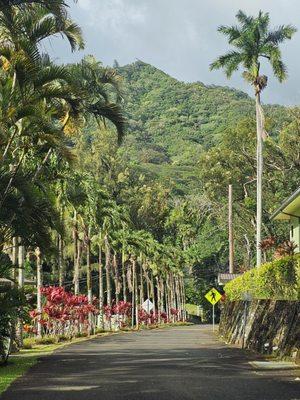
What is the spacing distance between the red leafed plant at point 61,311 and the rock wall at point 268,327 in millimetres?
8960

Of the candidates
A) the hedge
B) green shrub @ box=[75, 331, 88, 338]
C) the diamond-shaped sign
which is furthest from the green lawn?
the diamond-shaped sign

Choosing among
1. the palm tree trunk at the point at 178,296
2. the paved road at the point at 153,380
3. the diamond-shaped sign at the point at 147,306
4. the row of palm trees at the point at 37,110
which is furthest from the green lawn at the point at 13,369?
the palm tree trunk at the point at 178,296

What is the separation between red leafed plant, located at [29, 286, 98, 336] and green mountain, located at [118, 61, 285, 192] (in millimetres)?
67443

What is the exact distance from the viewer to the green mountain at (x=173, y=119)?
124 meters

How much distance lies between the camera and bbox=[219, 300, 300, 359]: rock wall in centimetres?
2064

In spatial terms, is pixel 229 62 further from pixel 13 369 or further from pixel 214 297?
pixel 13 369

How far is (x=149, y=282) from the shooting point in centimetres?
8719

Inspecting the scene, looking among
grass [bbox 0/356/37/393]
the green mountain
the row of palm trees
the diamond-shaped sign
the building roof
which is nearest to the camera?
grass [bbox 0/356/37/393]

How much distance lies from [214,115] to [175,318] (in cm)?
5302

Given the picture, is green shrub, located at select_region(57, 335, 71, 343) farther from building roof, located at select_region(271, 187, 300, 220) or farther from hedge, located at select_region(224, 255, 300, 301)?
building roof, located at select_region(271, 187, 300, 220)

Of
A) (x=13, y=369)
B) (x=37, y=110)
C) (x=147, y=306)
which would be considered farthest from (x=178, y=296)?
(x=37, y=110)

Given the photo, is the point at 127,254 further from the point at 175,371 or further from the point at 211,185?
the point at 175,371

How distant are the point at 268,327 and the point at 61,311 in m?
16.2

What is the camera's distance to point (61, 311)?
3788 cm
